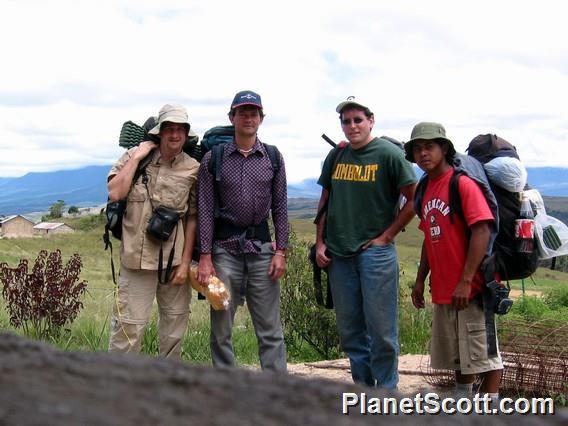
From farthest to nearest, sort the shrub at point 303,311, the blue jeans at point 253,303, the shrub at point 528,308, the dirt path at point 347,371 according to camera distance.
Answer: the shrub at point 528,308 < the shrub at point 303,311 < the dirt path at point 347,371 < the blue jeans at point 253,303

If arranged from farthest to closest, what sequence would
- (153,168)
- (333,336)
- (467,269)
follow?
(333,336), (153,168), (467,269)

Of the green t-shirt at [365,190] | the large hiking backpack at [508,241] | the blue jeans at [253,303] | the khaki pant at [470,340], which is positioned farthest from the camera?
the blue jeans at [253,303]

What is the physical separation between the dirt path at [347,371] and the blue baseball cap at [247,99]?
261cm

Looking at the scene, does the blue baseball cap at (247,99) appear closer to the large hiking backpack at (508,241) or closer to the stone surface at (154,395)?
the large hiking backpack at (508,241)

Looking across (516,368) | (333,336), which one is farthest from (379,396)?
(333,336)

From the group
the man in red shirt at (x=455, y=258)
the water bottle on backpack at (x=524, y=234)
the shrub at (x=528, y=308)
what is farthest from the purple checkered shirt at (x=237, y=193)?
the shrub at (x=528, y=308)

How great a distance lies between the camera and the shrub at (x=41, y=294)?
275 inches

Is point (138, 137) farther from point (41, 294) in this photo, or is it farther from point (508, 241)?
point (508, 241)

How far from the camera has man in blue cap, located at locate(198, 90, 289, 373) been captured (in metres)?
4.97

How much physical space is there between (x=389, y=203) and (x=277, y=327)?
4.03 ft

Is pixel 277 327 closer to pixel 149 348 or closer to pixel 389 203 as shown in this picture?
pixel 389 203

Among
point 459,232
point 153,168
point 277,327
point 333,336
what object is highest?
point 153,168

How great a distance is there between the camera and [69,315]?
23.4 ft

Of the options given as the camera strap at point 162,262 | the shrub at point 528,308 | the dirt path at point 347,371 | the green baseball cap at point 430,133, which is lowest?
the dirt path at point 347,371
